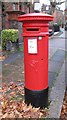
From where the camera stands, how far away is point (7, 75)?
6.89m

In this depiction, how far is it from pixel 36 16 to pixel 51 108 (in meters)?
1.72

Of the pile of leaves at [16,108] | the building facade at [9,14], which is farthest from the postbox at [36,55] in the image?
the building facade at [9,14]

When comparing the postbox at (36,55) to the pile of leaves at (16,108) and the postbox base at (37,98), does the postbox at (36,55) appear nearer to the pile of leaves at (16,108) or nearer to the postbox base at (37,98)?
the postbox base at (37,98)

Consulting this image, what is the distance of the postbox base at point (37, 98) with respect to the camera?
14.4 ft

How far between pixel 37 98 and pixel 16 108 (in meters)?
0.43

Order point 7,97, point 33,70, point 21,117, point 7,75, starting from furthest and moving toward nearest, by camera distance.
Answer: point 7,75 → point 7,97 → point 33,70 → point 21,117

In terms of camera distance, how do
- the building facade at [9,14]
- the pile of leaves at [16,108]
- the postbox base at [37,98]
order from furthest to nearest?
the building facade at [9,14] < the postbox base at [37,98] < the pile of leaves at [16,108]

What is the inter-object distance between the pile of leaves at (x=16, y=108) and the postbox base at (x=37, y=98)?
0.09 m

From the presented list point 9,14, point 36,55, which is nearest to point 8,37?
point 9,14

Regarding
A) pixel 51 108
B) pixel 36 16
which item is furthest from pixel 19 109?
pixel 36 16

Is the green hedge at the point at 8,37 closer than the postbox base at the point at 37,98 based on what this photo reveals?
No

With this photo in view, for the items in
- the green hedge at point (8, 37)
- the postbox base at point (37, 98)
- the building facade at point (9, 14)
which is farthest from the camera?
the building facade at point (9, 14)

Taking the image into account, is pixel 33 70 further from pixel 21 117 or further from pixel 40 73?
pixel 21 117

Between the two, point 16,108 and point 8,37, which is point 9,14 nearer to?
point 8,37
